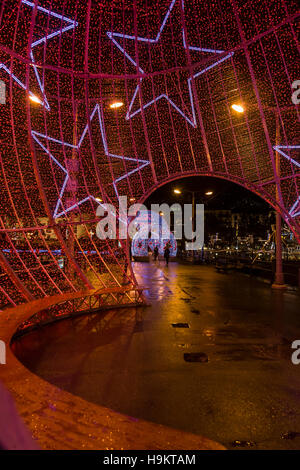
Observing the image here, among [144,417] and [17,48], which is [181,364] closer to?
[144,417]

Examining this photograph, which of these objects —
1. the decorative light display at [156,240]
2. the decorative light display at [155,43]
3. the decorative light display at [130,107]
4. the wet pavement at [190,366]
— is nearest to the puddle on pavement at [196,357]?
the wet pavement at [190,366]

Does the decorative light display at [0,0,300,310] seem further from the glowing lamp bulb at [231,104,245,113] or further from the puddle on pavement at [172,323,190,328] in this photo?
the puddle on pavement at [172,323,190,328]

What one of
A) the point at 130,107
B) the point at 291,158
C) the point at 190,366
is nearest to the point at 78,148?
the point at 130,107

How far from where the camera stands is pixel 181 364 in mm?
6922

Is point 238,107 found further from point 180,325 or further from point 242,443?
point 242,443

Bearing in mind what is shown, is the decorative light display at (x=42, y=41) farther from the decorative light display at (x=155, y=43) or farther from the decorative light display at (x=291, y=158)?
the decorative light display at (x=291, y=158)

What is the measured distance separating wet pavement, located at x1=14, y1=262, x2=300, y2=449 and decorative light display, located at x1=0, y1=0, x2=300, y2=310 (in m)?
2.78

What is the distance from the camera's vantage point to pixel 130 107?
13.7 m

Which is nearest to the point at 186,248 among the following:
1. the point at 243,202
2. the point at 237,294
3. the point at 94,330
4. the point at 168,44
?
the point at 243,202

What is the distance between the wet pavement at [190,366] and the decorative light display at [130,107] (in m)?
2.78

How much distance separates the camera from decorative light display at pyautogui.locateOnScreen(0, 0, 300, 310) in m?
11.3

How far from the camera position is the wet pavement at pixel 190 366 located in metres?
4.68

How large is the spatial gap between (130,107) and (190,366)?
10284mm

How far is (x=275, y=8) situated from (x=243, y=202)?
37.5m
